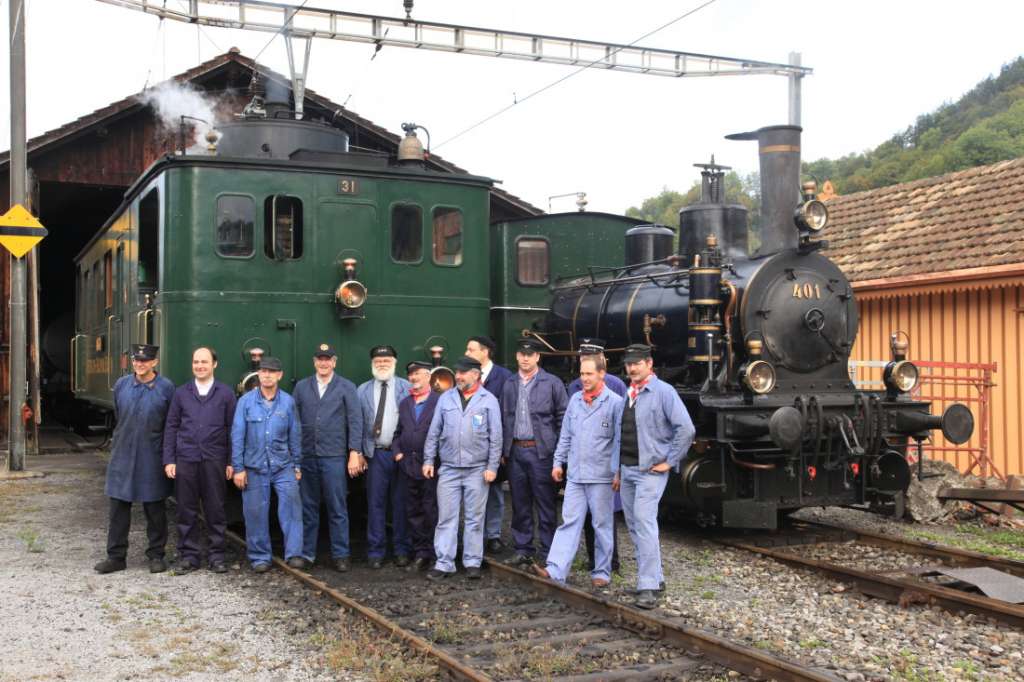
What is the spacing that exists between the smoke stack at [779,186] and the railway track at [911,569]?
8.49 feet

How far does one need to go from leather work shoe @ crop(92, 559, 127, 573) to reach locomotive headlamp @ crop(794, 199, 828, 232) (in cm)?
620

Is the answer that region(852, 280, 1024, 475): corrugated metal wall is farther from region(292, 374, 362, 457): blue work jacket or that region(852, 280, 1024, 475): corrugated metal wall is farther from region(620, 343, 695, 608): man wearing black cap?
region(292, 374, 362, 457): blue work jacket

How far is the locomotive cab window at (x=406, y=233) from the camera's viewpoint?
945 cm

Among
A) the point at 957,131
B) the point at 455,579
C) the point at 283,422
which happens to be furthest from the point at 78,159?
the point at 957,131

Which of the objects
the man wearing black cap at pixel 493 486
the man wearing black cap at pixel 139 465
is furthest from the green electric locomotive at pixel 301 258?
the man wearing black cap at pixel 493 486

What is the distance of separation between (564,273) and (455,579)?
491 centimetres

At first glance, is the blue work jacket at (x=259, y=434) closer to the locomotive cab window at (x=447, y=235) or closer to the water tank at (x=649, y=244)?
the locomotive cab window at (x=447, y=235)

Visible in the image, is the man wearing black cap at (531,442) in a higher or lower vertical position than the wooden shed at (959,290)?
lower

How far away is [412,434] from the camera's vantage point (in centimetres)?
784

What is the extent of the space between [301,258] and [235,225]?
0.62 meters

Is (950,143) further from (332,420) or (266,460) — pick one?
(266,460)

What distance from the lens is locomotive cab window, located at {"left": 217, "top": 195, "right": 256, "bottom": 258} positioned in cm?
876

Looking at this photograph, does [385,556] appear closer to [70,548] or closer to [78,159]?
[70,548]

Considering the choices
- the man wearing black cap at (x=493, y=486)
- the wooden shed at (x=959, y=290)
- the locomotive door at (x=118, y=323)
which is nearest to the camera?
the man wearing black cap at (x=493, y=486)
